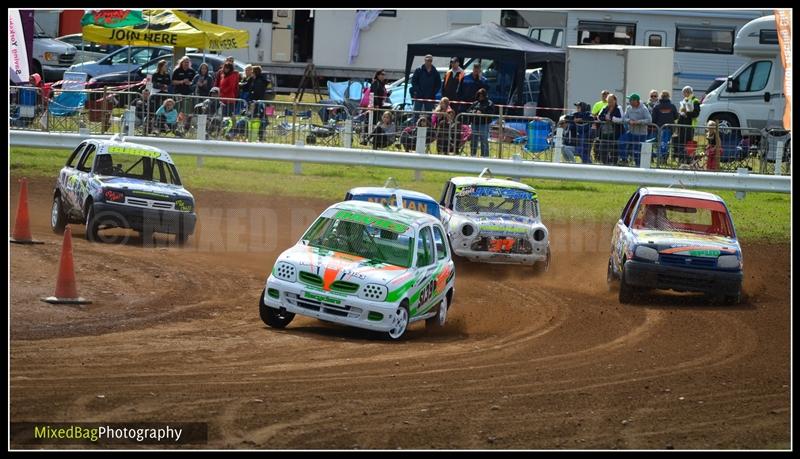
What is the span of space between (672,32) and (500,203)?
17202mm

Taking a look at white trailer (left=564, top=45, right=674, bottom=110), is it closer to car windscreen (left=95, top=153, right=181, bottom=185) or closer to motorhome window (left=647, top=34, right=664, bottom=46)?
motorhome window (left=647, top=34, right=664, bottom=46)

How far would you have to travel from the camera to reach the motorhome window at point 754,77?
28.8 meters

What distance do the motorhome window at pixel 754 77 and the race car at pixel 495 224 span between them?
1184cm

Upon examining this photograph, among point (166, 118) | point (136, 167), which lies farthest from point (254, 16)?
point (136, 167)

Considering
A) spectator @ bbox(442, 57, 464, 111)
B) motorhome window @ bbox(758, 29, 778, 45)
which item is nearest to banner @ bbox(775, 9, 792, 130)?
spectator @ bbox(442, 57, 464, 111)

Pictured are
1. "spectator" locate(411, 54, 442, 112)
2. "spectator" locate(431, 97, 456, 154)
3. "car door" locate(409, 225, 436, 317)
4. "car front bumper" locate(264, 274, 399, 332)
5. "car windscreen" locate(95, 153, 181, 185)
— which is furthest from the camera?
"spectator" locate(411, 54, 442, 112)

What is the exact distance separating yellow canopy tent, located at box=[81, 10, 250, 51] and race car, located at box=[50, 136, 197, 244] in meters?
10.7

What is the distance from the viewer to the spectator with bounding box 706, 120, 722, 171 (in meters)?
22.9

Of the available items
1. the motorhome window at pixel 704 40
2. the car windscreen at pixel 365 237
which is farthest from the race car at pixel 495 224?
the motorhome window at pixel 704 40

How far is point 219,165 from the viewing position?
26.6 metres

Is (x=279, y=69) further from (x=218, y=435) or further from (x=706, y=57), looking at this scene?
(x=218, y=435)

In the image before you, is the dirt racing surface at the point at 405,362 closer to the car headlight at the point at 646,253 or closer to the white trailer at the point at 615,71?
the car headlight at the point at 646,253

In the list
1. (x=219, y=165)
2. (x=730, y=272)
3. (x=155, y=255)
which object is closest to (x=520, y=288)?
(x=730, y=272)

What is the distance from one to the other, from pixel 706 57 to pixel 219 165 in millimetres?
15323
